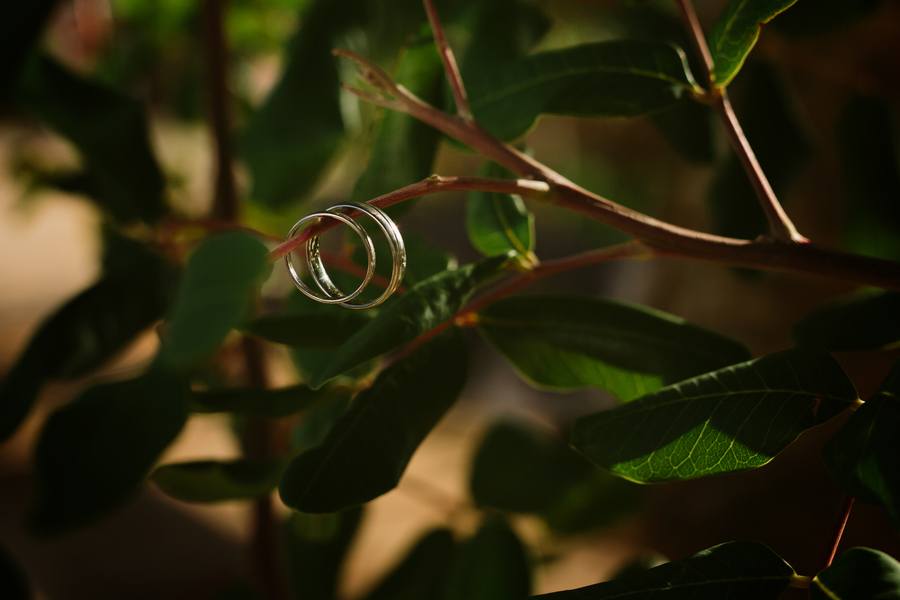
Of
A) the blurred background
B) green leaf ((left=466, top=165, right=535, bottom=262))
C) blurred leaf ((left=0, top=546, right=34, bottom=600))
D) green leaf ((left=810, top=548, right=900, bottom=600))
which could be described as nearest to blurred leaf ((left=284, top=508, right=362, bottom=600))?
the blurred background

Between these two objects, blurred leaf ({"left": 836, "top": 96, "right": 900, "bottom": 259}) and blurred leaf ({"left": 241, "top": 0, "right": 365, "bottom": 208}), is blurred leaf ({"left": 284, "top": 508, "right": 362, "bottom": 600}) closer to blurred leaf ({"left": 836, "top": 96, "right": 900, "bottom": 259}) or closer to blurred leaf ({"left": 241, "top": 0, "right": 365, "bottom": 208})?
blurred leaf ({"left": 241, "top": 0, "right": 365, "bottom": 208})

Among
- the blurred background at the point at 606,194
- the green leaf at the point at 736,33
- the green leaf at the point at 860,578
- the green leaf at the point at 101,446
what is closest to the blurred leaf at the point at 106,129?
the blurred background at the point at 606,194

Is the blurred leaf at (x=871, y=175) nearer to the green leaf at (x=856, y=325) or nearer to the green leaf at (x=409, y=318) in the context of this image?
the green leaf at (x=856, y=325)

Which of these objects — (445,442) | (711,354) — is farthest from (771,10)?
(445,442)

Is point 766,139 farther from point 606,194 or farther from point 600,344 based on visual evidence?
point 606,194

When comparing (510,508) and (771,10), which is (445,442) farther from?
(771,10)

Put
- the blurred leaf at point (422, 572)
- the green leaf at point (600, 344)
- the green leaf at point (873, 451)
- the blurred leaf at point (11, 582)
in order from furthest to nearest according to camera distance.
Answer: the blurred leaf at point (422, 572) → the blurred leaf at point (11, 582) → the green leaf at point (600, 344) → the green leaf at point (873, 451)
